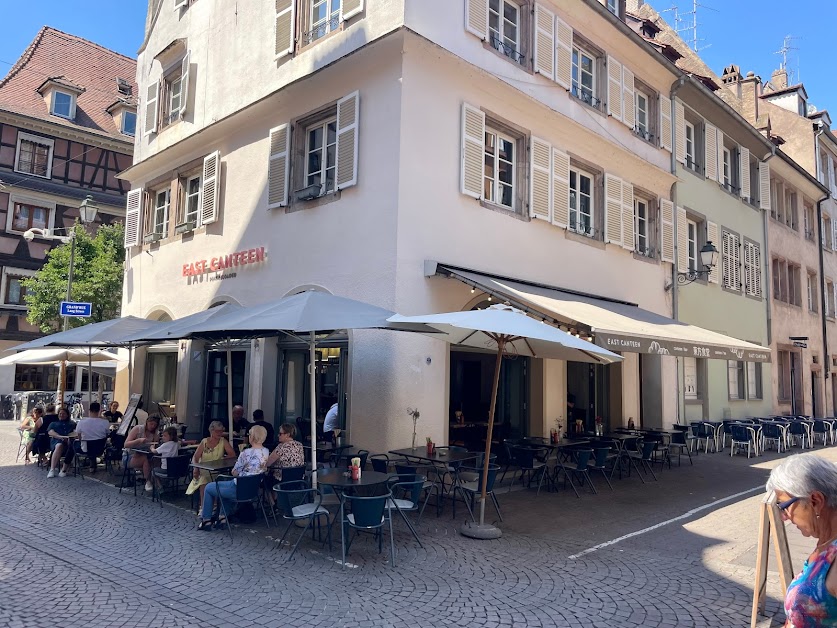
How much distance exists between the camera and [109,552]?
6156 mm

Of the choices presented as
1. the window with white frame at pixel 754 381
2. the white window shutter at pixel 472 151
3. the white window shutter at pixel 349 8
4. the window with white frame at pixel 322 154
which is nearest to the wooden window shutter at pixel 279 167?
the window with white frame at pixel 322 154

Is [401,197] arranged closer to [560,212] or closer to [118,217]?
[560,212]

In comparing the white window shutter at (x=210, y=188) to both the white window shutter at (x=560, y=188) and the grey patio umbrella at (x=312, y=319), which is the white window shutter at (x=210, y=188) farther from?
the white window shutter at (x=560, y=188)

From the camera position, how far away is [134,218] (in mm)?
16125

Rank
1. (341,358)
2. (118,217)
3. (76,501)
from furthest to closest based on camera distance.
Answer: (118,217), (341,358), (76,501)

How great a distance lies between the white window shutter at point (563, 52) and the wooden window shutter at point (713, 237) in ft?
23.1

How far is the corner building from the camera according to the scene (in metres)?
9.41

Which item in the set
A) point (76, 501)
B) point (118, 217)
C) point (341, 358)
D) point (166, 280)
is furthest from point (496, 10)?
point (118, 217)

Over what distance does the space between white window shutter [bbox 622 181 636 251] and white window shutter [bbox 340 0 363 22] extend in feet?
23.2

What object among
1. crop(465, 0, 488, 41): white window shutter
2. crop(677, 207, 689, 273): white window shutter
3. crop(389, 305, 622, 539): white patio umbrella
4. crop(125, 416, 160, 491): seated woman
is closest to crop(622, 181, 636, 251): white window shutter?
crop(677, 207, 689, 273): white window shutter

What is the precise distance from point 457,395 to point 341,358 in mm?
2902

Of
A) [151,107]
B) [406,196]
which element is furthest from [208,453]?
[151,107]

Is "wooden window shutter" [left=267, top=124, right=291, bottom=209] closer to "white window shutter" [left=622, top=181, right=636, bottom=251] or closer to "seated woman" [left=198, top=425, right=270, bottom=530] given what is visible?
"seated woman" [left=198, top=425, right=270, bottom=530]

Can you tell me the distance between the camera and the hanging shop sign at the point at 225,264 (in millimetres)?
11906
